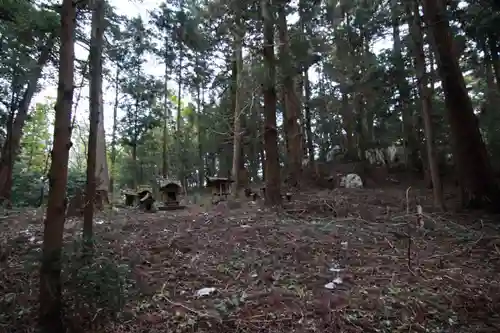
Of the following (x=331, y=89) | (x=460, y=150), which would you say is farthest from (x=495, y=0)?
(x=331, y=89)

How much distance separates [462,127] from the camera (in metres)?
7.17

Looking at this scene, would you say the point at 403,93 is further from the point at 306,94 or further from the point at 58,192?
the point at 58,192

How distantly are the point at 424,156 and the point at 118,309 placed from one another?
1359 centimetres

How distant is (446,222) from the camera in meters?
6.48

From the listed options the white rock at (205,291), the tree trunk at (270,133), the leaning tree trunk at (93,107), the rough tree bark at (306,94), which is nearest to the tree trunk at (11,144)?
the leaning tree trunk at (93,107)

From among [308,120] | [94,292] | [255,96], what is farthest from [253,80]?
[308,120]

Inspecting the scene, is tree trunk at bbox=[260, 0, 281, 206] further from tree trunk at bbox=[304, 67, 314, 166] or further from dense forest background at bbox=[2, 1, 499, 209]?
tree trunk at bbox=[304, 67, 314, 166]

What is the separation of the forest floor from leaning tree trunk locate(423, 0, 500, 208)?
64cm

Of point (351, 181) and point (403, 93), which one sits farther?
point (351, 181)

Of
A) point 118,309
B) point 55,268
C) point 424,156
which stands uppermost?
point 424,156

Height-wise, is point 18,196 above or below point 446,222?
above

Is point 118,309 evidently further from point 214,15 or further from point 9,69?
point 9,69

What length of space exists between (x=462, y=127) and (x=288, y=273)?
17.5ft

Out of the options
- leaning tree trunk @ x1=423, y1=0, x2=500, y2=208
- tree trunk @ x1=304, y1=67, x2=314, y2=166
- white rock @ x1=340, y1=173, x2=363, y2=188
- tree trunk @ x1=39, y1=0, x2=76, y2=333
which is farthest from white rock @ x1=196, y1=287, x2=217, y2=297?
tree trunk @ x1=304, y1=67, x2=314, y2=166
